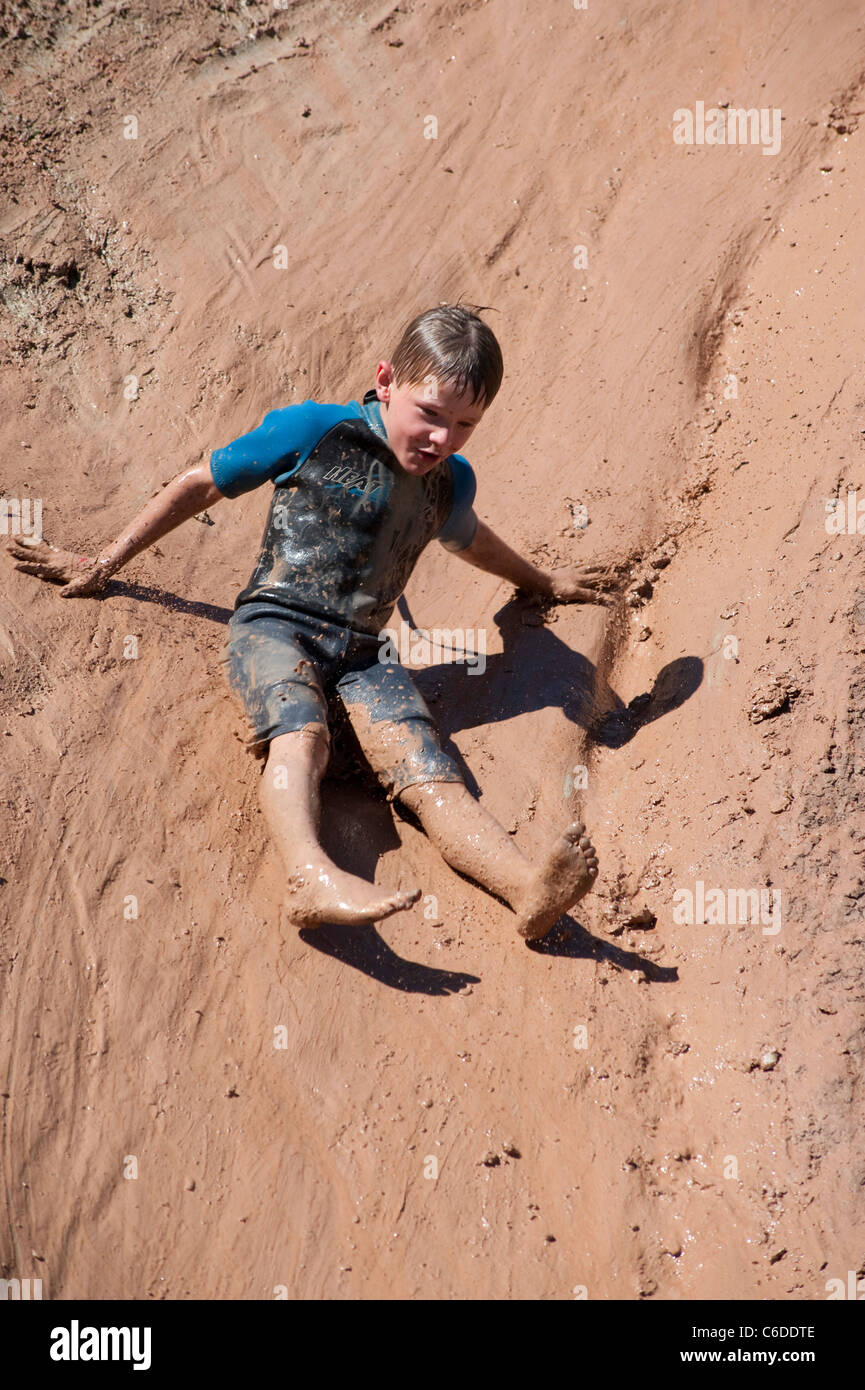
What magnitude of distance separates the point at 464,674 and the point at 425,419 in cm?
91

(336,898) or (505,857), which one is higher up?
(505,857)

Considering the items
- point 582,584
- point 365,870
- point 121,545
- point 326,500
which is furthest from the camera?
point 582,584

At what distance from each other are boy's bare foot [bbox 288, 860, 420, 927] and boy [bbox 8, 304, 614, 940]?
0.49 ft

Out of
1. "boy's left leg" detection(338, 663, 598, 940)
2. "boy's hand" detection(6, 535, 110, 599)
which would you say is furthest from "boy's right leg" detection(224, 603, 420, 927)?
"boy's hand" detection(6, 535, 110, 599)

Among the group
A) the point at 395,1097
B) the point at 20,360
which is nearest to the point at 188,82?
the point at 20,360

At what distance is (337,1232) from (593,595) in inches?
79.5

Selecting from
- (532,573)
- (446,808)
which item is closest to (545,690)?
(532,573)

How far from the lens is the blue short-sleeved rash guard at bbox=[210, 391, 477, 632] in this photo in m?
2.89

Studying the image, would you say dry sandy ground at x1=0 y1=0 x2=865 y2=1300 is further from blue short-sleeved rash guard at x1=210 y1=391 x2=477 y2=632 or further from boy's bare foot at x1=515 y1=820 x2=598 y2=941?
blue short-sleeved rash guard at x1=210 y1=391 x2=477 y2=632

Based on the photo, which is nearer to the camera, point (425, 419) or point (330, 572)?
point (425, 419)

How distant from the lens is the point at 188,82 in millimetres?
4727

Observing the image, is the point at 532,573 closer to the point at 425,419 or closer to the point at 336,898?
the point at 425,419

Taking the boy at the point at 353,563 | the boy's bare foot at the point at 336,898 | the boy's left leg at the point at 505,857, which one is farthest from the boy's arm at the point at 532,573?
the boy's bare foot at the point at 336,898

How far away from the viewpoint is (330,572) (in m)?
2.93
